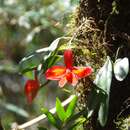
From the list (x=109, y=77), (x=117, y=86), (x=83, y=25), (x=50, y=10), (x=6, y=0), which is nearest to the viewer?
(x=109, y=77)

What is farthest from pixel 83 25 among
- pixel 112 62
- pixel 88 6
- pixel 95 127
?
pixel 95 127

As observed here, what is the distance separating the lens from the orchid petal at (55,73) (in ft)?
4.91

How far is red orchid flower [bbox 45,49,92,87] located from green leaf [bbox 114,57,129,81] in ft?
0.25

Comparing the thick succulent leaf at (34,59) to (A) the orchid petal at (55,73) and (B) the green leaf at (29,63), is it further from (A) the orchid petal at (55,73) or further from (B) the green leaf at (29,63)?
(A) the orchid petal at (55,73)

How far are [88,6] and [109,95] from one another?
1.11ft

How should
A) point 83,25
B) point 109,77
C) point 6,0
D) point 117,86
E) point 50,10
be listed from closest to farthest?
point 109,77 → point 117,86 → point 83,25 → point 50,10 → point 6,0

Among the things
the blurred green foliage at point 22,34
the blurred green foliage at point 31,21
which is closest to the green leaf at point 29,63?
the blurred green foliage at point 22,34

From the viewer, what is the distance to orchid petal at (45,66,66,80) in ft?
4.91

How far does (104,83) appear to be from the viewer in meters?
→ 1.45

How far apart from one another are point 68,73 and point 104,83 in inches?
4.4

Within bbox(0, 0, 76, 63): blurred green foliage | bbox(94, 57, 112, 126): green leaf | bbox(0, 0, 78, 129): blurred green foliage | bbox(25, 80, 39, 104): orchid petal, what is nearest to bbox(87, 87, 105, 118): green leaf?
bbox(94, 57, 112, 126): green leaf

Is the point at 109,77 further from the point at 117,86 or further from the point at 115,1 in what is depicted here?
the point at 115,1

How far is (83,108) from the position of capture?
164cm

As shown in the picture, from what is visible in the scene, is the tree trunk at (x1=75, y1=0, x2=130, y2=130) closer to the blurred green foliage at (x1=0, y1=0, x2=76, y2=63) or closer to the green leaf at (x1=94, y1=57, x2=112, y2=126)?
the green leaf at (x1=94, y1=57, x2=112, y2=126)
